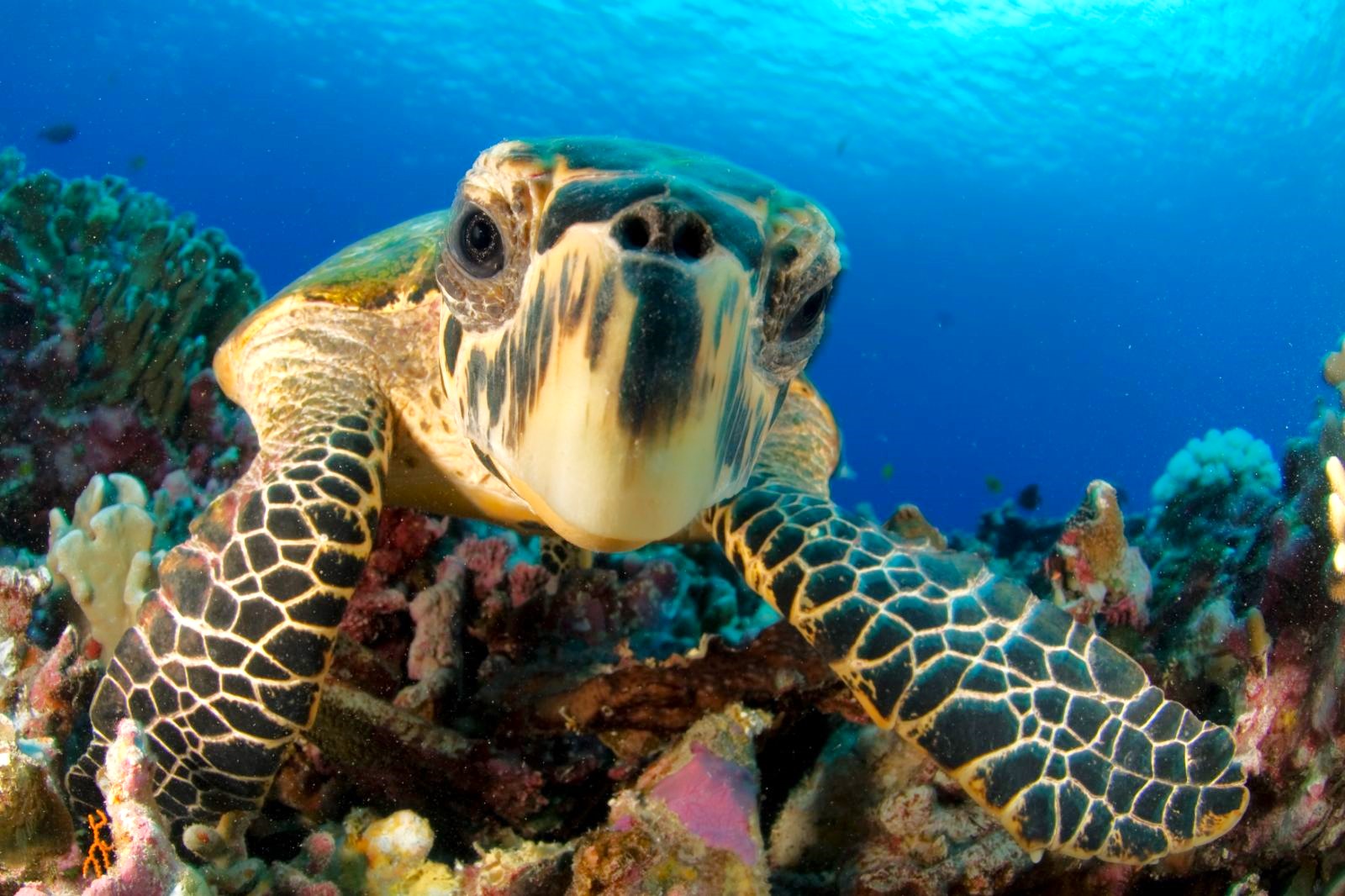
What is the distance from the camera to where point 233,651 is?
1.86 metres

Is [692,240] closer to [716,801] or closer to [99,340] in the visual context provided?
[716,801]

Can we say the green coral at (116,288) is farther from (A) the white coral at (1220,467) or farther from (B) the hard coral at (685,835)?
(A) the white coral at (1220,467)

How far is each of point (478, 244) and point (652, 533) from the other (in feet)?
3.01

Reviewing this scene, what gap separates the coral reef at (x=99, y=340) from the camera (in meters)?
3.85

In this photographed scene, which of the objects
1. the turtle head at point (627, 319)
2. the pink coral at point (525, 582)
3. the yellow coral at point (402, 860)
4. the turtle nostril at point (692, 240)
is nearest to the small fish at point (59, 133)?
the pink coral at point (525, 582)

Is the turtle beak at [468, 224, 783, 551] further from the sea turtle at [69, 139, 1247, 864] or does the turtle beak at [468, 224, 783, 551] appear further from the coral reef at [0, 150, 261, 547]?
the coral reef at [0, 150, 261, 547]

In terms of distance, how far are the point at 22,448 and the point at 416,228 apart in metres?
2.16

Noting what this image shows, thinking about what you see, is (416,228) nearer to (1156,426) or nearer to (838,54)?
(838,54)

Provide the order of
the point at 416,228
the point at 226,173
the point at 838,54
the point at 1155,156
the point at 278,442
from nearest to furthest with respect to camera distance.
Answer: the point at 278,442 < the point at 416,228 < the point at 838,54 < the point at 1155,156 < the point at 226,173

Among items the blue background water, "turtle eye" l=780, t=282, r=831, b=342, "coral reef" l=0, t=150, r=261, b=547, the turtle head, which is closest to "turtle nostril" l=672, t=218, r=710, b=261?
the turtle head

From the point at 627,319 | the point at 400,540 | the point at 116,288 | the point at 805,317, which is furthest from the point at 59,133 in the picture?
the point at 627,319

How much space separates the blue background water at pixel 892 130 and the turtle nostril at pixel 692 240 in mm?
11417

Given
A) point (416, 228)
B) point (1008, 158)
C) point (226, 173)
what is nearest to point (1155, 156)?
point (1008, 158)

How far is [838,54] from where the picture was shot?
35875mm
